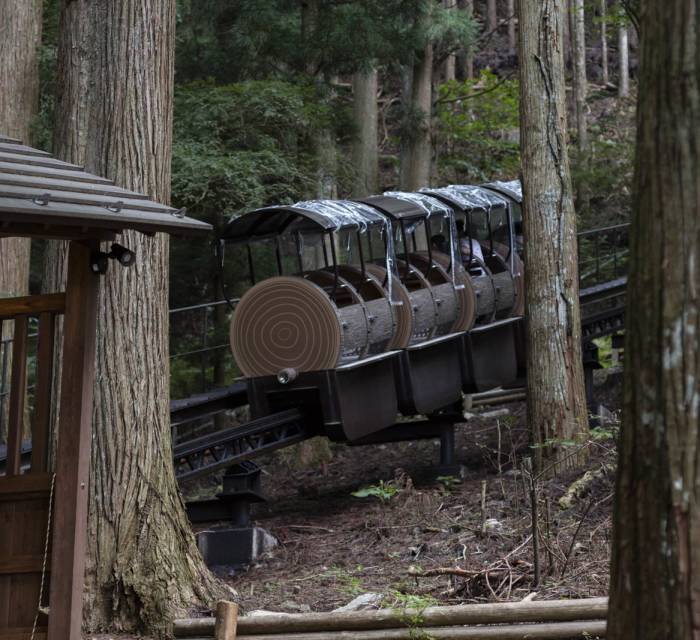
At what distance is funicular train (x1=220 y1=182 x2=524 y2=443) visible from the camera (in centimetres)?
1238

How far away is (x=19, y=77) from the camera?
15.8 m

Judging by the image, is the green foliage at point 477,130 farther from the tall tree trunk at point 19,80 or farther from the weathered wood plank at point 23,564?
the weathered wood plank at point 23,564

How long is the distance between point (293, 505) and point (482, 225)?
5052mm

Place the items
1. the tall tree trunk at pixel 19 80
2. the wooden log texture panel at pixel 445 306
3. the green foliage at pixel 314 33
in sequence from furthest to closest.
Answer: the green foliage at pixel 314 33 → the tall tree trunk at pixel 19 80 → the wooden log texture panel at pixel 445 306

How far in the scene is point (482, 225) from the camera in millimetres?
16250

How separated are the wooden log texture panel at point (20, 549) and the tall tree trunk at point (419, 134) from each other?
14.3 metres

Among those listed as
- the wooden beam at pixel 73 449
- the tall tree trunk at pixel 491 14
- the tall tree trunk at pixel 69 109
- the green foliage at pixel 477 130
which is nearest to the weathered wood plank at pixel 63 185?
the wooden beam at pixel 73 449

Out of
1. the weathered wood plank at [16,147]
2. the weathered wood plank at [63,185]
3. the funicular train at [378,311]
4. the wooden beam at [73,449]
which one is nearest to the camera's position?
the weathered wood plank at [63,185]

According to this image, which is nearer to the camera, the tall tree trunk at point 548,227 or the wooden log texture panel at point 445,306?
the tall tree trunk at point 548,227

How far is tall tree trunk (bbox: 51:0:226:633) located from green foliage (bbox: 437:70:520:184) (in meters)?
15.4

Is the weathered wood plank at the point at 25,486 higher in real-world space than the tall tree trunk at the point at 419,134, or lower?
lower

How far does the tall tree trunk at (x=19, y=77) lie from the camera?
1532 cm

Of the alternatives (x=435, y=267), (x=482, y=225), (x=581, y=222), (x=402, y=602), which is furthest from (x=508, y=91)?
(x=402, y=602)

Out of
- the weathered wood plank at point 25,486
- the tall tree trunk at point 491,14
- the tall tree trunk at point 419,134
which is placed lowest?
the weathered wood plank at point 25,486
